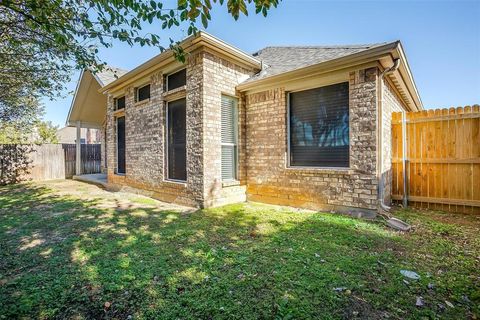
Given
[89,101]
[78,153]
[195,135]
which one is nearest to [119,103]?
[89,101]

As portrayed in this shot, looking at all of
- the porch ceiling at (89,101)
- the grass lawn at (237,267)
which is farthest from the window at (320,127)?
the porch ceiling at (89,101)

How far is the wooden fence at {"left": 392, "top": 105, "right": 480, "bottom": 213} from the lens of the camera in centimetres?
497

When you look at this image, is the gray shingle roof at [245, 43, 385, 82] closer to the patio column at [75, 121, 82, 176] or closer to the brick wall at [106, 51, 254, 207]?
the brick wall at [106, 51, 254, 207]

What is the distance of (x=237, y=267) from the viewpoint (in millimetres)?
2756

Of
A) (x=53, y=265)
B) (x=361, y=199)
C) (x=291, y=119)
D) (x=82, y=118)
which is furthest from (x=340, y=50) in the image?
(x=82, y=118)

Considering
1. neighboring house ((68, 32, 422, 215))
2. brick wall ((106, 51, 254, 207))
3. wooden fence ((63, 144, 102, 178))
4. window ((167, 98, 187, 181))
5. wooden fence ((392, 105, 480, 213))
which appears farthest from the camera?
wooden fence ((63, 144, 102, 178))

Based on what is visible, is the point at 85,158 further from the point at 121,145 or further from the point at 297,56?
the point at 297,56

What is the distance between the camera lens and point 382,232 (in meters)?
3.95

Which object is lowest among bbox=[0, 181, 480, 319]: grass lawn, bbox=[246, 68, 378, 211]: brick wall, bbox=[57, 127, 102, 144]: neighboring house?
bbox=[0, 181, 480, 319]: grass lawn

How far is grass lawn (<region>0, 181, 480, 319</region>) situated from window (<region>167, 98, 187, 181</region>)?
72.4 inches

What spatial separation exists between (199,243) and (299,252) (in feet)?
4.76

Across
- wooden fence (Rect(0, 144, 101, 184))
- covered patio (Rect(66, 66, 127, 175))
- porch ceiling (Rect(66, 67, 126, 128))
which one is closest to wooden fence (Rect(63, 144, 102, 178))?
wooden fence (Rect(0, 144, 101, 184))

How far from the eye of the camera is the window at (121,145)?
8.95m

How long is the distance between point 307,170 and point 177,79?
4.24 metres
